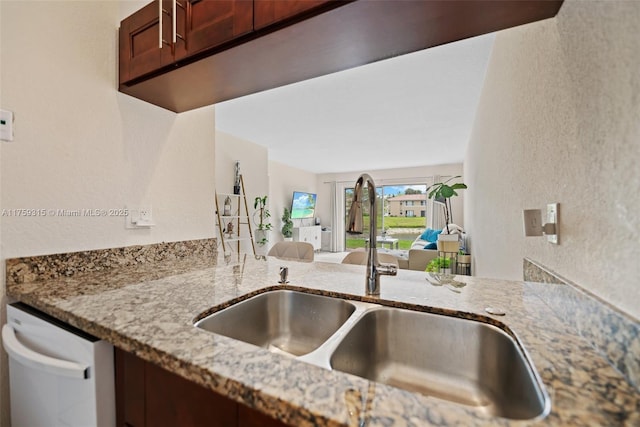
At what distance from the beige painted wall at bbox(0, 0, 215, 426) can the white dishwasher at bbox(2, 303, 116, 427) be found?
24 cm

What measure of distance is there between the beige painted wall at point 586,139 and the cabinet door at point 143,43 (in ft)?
4.50

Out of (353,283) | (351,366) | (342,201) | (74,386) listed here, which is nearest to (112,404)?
(74,386)

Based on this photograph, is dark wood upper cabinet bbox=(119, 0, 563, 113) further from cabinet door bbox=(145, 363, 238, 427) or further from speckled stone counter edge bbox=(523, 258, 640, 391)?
cabinet door bbox=(145, 363, 238, 427)

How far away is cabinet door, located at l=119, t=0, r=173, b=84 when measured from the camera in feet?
3.70

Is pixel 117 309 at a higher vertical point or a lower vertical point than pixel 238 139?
lower

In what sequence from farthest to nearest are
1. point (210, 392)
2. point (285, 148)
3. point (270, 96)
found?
point (285, 148) < point (270, 96) < point (210, 392)

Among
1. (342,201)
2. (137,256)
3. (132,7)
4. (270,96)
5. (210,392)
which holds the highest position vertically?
(270,96)

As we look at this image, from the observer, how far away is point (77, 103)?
4.03ft

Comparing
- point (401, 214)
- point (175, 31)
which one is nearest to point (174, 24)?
point (175, 31)

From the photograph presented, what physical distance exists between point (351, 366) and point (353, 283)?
39 cm

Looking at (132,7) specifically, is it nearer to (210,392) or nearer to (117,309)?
(117,309)

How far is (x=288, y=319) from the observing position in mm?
1030

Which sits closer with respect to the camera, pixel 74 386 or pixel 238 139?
pixel 74 386

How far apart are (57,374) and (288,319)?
65 cm
